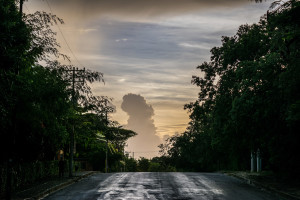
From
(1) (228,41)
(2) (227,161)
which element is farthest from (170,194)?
(2) (227,161)

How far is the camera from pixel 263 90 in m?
22.2

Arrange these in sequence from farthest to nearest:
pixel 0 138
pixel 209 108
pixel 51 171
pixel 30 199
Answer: pixel 209 108, pixel 51 171, pixel 0 138, pixel 30 199

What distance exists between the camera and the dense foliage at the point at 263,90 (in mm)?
16469

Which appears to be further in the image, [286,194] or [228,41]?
[228,41]

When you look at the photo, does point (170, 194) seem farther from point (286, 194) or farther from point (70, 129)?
point (70, 129)

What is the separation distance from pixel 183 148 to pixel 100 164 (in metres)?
12.9

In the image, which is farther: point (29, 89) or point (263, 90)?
point (263, 90)

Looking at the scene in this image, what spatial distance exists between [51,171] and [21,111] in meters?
12.2

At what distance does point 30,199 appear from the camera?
52.4ft

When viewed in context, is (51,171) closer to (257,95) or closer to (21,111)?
(21,111)

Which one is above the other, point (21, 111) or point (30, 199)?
point (21, 111)

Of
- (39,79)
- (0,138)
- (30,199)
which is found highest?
(39,79)

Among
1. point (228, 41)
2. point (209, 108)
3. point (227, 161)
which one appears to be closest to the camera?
point (228, 41)

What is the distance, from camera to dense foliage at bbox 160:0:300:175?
54.0 ft
